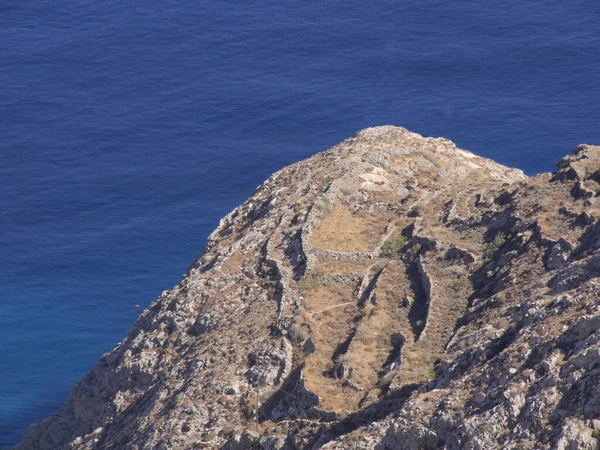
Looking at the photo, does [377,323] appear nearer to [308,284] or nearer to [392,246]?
[308,284]

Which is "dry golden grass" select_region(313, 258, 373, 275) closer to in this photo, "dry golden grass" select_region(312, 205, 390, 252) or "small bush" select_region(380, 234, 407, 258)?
"small bush" select_region(380, 234, 407, 258)

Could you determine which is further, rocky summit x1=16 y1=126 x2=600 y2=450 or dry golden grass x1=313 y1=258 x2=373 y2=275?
dry golden grass x1=313 y1=258 x2=373 y2=275

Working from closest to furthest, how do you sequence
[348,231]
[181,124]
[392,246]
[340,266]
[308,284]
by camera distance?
1. [308,284]
2. [340,266]
3. [392,246]
4. [348,231]
5. [181,124]

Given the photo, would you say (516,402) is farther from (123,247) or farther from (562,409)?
(123,247)

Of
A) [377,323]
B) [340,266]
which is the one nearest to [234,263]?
[340,266]

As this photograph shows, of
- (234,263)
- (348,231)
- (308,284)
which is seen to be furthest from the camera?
(234,263)

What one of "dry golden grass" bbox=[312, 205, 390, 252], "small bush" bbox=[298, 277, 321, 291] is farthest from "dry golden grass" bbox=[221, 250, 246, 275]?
"small bush" bbox=[298, 277, 321, 291]

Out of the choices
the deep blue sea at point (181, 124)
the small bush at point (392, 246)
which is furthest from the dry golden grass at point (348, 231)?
the deep blue sea at point (181, 124)
